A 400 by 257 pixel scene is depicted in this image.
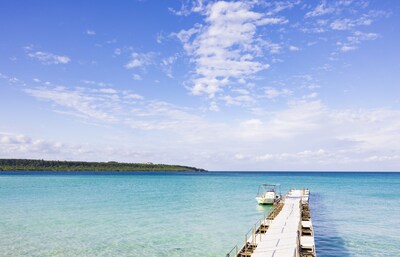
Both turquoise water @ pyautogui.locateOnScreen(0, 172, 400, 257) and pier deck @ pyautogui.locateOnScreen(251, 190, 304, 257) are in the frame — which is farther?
turquoise water @ pyautogui.locateOnScreen(0, 172, 400, 257)

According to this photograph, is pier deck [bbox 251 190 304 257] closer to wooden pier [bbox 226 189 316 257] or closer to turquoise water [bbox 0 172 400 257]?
wooden pier [bbox 226 189 316 257]

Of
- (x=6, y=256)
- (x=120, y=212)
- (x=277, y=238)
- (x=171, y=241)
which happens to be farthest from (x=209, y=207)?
(x=6, y=256)

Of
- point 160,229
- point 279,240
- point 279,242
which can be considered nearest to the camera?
point 279,242

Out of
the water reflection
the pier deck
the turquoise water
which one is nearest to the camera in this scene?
the pier deck

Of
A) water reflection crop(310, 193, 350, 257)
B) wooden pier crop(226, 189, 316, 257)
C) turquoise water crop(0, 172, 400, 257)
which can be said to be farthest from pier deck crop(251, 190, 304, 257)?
turquoise water crop(0, 172, 400, 257)

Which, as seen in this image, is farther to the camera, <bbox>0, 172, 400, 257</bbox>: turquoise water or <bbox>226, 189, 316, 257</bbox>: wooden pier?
<bbox>0, 172, 400, 257</bbox>: turquoise water

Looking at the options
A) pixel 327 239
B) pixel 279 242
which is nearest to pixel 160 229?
pixel 279 242

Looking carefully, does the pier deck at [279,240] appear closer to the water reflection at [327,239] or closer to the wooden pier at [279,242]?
the wooden pier at [279,242]

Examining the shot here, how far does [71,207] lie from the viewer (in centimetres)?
4406

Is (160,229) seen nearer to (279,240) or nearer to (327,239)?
(279,240)

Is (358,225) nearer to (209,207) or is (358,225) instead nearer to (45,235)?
(209,207)

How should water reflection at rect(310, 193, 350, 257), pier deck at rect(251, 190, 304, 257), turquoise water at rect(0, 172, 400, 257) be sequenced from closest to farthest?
pier deck at rect(251, 190, 304, 257)
turquoise water at rect(0, 172, 400, 257)
water reflection at rect(310, 193, 350, 257)

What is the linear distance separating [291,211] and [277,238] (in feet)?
48.8

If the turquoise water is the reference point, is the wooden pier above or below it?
above
